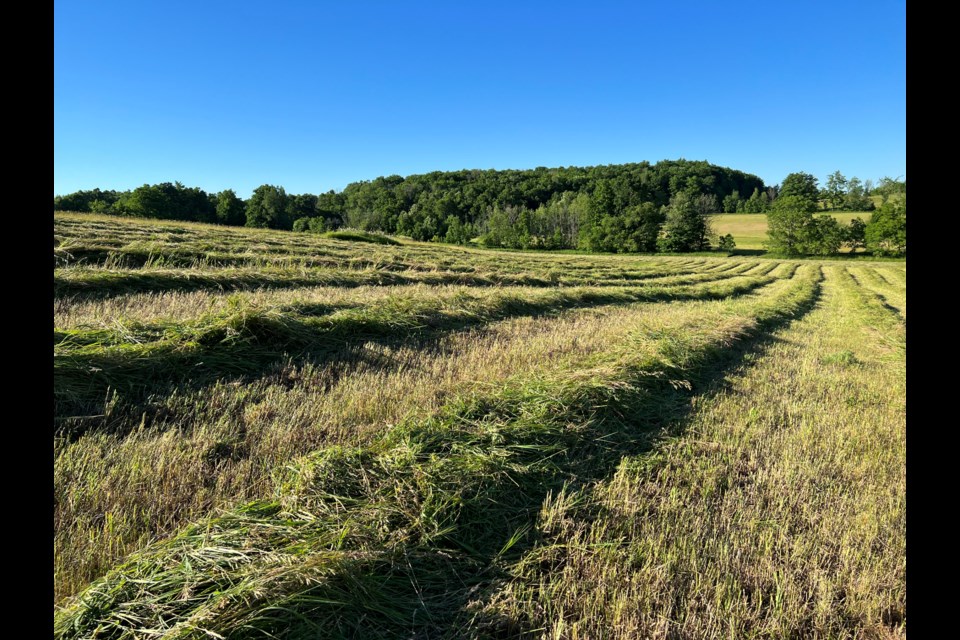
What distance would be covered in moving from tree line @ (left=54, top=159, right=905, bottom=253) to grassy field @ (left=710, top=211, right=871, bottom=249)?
4429mm

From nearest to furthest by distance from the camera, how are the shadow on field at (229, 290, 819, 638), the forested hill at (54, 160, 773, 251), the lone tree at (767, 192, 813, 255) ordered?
the shadow on field at (229, 290, 819, 638) < the lone tree at (767, 192, 813, 255) < the forested hill at (54, 160, 773, 251)

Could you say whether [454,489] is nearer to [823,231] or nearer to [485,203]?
[823,231]

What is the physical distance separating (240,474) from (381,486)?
1.16 metres

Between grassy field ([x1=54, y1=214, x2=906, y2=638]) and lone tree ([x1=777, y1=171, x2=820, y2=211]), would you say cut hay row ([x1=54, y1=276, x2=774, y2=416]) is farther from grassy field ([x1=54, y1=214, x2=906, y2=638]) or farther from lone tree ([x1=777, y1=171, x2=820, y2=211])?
lone tree ([x1=777, y1=171, x2=820, y2=211])

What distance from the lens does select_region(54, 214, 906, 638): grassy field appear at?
2.11m

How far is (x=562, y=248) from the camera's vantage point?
91.2 meters

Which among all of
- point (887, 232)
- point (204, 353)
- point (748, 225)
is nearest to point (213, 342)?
point (204, 353)

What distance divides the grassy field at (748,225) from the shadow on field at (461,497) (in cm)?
9240

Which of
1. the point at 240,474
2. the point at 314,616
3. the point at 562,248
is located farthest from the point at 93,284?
the point at 562,248

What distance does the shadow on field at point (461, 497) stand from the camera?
2.08m

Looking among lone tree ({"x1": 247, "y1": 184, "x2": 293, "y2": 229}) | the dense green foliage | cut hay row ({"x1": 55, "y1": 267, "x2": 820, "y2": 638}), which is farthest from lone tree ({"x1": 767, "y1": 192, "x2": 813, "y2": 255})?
lone tree ({"x1": 247, "y1": 184, "x2": 293, "y2": 229})

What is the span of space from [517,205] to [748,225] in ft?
192

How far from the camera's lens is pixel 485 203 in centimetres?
12106
